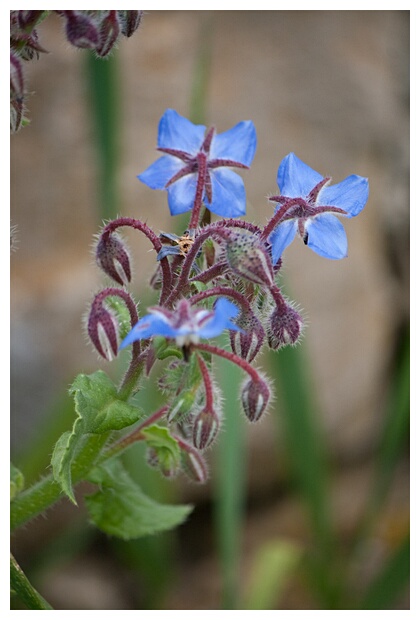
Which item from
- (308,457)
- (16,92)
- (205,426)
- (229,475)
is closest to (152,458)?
(205,426)

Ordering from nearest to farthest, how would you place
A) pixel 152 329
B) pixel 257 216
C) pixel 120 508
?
pixel 152 329, pixel 120 508, pixel 257 216

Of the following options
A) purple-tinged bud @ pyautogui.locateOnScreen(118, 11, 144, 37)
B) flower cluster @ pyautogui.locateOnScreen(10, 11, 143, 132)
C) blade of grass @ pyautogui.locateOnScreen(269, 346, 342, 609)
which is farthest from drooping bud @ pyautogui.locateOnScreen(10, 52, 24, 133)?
blade of grass @ pyautogui.locateOnScreen(269, 346, 342, 609)

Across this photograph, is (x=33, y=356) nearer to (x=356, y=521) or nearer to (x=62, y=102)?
(x=62, y=102)

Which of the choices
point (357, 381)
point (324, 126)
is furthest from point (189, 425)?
point (324, 126)

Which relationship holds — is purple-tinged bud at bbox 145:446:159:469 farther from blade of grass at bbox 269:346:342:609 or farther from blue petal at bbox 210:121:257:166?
blade of grass at bbox 269:346:342:609

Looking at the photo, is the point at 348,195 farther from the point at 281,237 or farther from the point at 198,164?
the point at 198,164

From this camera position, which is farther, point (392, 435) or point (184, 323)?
point (392, 435)

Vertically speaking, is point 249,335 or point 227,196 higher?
point 227,196
